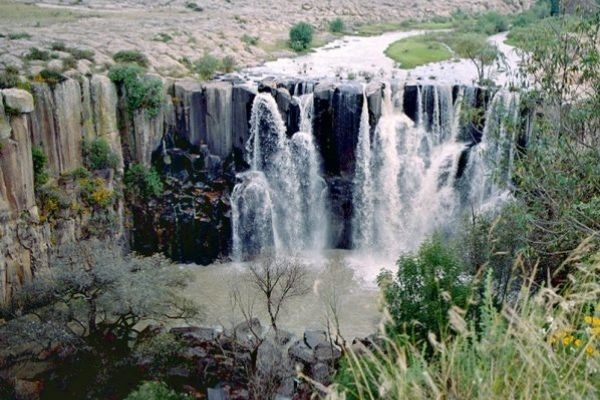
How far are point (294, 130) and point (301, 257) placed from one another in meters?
4.49

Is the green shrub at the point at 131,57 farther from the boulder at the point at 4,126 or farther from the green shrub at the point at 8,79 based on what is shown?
the boulder at the point at 4,126

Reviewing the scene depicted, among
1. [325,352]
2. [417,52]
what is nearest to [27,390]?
[325,352]

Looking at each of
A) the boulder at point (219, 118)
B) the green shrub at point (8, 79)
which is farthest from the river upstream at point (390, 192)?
the green shrub at point (8, 79)

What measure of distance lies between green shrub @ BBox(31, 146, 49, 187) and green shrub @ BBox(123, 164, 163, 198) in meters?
3.30

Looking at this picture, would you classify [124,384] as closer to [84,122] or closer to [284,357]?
[284,357]

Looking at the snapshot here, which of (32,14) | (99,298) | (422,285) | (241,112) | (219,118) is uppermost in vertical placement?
(32,14)

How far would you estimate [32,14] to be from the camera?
34.0m

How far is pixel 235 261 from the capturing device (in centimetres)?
2431

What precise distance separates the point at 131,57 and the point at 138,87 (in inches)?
116

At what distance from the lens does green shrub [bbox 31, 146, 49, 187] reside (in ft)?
66.4

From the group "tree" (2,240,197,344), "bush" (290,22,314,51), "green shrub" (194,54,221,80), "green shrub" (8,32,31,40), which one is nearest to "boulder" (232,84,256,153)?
"green shrub" (194,54,221,80)

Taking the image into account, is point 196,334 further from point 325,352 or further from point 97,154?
point 97,154

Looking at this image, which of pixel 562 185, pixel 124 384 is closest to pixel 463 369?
pixel 562 185

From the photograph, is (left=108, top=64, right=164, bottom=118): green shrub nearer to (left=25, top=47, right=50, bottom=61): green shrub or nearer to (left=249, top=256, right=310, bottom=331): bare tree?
(left=25, top=47, right=50, bottom=61): green shrub
